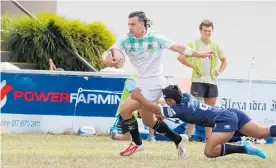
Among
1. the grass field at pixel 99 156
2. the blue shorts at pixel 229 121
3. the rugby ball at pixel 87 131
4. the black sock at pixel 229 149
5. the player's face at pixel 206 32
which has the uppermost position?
the player's face at pixel 206 32

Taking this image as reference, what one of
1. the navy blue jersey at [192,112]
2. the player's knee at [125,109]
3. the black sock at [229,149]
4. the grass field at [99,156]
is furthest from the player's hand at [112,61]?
the black sock at [229,149]

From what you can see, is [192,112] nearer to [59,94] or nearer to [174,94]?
[174,94]

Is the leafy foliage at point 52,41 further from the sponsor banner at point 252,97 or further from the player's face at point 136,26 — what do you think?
the player's face at point 136,26

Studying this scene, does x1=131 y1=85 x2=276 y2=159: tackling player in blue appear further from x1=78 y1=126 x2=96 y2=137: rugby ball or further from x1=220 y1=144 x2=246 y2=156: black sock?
x1=78 y1=126 x2=96 y2=137: rugby ball

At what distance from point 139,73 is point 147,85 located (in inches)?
7.5

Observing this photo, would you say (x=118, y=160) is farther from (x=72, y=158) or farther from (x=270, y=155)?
(x=270, y=155)

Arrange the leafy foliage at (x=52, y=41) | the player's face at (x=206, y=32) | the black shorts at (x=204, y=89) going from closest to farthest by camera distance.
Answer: the player's face at (x=206, y=32), the black shorts at (x=204, y=89), the leafy foliage at (x=52, y=41)

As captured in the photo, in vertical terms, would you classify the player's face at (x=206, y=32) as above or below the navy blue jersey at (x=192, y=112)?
above

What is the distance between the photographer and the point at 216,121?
394 inches

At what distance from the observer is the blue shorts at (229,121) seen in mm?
9930

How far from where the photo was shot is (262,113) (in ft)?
48.4

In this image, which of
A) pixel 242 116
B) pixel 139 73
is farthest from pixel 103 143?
pixel 242 116

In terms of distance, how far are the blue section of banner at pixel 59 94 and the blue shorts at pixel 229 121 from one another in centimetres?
475

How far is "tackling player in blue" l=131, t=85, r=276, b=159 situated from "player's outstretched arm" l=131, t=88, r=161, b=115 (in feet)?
1.15
